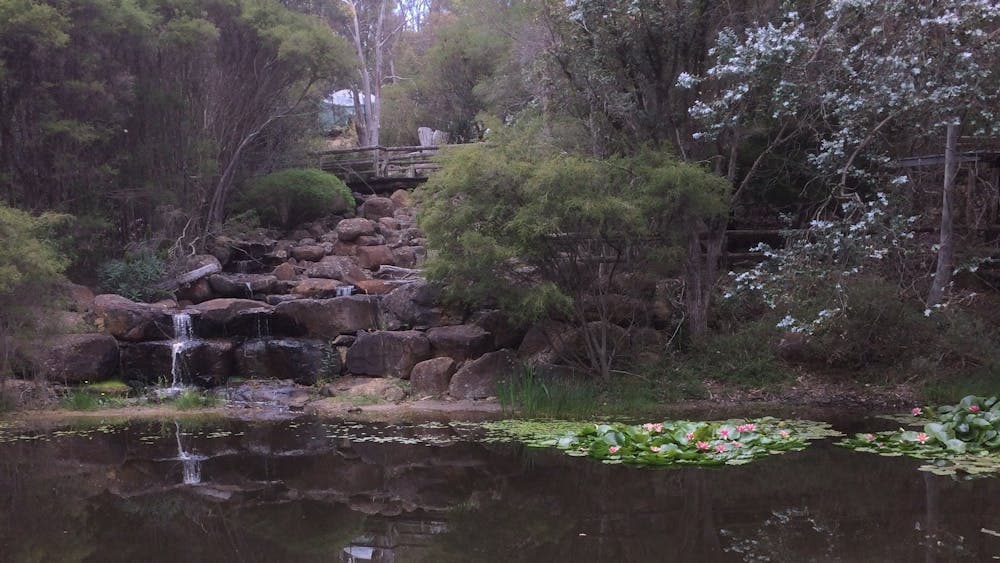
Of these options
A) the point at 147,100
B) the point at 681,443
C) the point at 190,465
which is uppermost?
the point at 147,100

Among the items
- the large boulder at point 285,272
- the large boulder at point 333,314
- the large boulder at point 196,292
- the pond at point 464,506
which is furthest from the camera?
the large boulder at point 285,272

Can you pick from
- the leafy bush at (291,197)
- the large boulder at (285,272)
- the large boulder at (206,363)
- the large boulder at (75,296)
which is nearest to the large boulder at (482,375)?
the large boulder at (206,363)

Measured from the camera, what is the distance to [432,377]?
11867 millimetres

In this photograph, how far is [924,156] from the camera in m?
12.1

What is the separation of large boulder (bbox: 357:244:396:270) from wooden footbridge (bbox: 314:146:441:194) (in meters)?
5.05

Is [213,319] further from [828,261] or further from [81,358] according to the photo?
[828,261]

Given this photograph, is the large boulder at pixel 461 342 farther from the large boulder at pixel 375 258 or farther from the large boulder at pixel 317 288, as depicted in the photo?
the large boulder at pixel 375 258

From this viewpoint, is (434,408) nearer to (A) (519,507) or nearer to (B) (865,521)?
(A) (519,507)

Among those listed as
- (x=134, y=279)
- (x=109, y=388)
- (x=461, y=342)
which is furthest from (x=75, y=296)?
(x=461, y=342)

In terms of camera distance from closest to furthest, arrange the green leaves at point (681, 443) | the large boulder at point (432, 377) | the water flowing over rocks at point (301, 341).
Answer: the green leaves at point (681, 443) → the large boulder at point (432, 377) → the water flowing over rocks at point (301, 341)

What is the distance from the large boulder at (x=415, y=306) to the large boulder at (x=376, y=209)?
7303mm

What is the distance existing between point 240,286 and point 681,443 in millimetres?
9736

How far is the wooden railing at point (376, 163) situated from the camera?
880 inches

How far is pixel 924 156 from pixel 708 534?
8.72 metres
